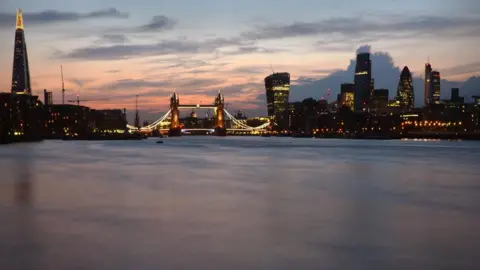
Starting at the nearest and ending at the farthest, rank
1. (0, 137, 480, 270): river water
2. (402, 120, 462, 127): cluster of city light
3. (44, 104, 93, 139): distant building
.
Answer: (0, 137, 480, 270): river water → (44, 104, 93, 139): distant building → (402, 120, 462, 127): cluster of city light

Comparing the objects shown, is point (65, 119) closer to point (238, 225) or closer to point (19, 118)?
point (19, 118)

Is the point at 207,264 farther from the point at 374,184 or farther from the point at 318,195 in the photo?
the point at 374,184

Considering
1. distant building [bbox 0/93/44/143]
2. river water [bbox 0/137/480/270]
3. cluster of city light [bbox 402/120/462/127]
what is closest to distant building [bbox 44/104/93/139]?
distant building [bbox 0/93/44/143]

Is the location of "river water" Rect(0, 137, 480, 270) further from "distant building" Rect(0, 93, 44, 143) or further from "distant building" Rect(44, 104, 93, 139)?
"distant building" Rect(44, 104, 93, 139)

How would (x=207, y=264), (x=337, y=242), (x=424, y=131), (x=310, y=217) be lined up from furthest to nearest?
(x=424, y=131) < (x=310, y=217) < (x=337, y=242) < (x=207, y=264)

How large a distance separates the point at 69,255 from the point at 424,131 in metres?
183

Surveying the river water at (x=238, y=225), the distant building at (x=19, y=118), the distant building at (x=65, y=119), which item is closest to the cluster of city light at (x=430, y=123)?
the distant building at (x=65, y=119)

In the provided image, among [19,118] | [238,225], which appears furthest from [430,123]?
[238,225]

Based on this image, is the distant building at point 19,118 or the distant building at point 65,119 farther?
the distant building at point 65,119

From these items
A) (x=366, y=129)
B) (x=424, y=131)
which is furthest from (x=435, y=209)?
(x=366, y=129)

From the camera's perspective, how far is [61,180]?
96.2ft

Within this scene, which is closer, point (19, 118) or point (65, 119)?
point (19, 118)

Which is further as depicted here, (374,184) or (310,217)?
(374,184)

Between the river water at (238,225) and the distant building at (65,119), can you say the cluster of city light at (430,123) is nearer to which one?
the distant building at (65,119)
